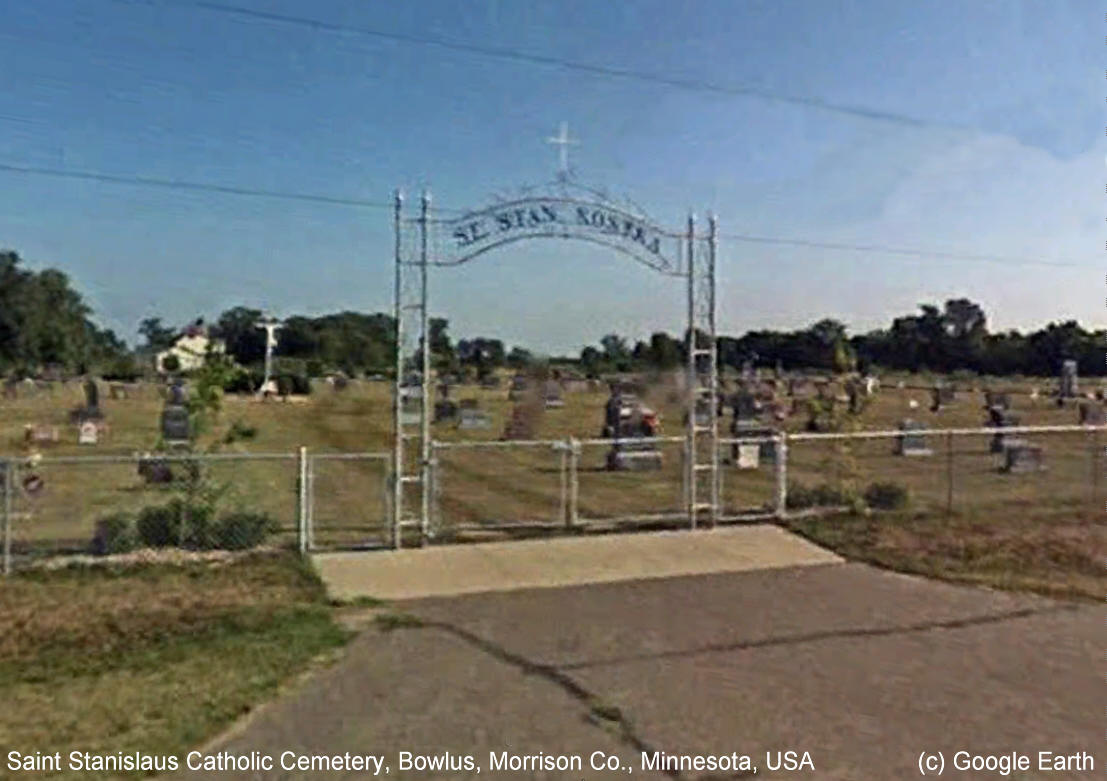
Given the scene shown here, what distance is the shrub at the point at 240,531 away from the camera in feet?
33.0

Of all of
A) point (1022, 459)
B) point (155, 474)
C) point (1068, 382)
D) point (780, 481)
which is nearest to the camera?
point (780, 481)

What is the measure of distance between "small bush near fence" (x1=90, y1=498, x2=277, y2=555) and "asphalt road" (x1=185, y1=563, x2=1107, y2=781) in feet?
9.82

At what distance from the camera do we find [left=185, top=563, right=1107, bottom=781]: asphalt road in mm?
4824

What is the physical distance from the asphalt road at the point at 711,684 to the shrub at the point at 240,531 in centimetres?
292

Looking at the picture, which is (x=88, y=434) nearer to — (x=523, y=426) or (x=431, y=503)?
(x=523, y=426)

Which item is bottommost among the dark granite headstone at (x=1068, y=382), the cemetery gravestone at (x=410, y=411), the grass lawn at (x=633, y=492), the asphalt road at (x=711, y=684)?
the asphalt road at (x=711, y=684)

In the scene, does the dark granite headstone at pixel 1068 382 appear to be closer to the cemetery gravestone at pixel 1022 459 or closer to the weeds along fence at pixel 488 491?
the weeds along fence at pixel 488 491

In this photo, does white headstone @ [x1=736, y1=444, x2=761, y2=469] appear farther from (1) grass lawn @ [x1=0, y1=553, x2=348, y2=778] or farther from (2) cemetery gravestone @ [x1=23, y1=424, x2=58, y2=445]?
(2) cemetery gravestone @ [x1=23, y1=424, x2=58, y2=445]

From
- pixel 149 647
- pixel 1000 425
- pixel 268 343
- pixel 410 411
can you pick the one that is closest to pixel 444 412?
pixel 268 343

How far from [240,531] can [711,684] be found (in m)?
6.18

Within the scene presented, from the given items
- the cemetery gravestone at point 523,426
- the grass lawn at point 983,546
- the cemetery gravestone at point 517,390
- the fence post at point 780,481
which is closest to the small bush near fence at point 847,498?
the grass lawn at point 983,546

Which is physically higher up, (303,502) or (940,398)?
(940,398)

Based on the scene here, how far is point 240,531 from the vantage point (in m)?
10.2

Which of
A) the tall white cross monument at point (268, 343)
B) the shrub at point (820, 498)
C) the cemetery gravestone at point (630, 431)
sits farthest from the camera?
the tall white cross monument at point (268, 343)
